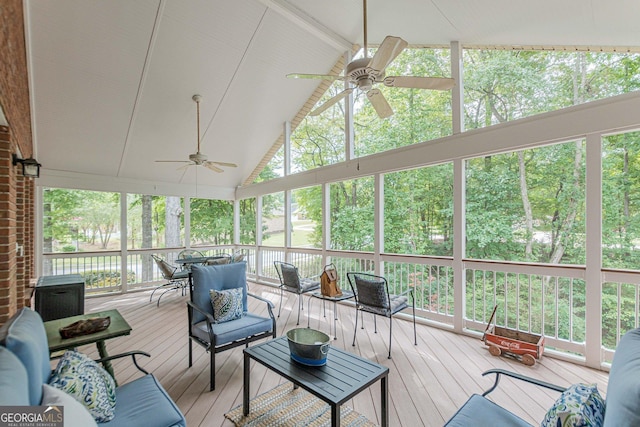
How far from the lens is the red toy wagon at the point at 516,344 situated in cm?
286

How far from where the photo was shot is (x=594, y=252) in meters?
2.77

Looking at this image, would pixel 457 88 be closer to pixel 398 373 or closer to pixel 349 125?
pixel 349 125

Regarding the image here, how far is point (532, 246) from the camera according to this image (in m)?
6.11

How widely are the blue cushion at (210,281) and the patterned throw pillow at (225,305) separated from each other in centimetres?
8

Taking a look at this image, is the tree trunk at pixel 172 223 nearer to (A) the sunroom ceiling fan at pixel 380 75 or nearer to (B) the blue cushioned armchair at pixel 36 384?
(B) the blue cushioned armchair at pixel 36 384

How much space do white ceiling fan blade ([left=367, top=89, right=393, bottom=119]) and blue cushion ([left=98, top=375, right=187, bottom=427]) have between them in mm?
2615

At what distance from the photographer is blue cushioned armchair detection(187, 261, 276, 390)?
2.56 meters

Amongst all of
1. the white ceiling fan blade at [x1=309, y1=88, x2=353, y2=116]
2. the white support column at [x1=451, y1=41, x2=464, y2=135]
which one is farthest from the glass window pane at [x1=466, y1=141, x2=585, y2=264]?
the white ceiling fan blade at [x1=309, y1=88, x2=353, y2=116]

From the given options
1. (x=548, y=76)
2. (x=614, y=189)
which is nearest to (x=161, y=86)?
(x=548, y=76)

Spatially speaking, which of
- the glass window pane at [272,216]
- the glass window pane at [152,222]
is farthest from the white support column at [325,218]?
the glass window pane at [272,216]

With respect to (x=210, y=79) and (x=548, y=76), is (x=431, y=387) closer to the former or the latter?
(x=210, y=79)

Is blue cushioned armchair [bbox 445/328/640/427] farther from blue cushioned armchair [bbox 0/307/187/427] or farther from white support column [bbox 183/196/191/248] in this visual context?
white support column [bbox 183/196/191/248]

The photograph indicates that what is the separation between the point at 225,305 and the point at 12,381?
1.94 metres

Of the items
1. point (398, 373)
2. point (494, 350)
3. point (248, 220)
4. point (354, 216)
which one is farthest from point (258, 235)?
point (494, 350)
